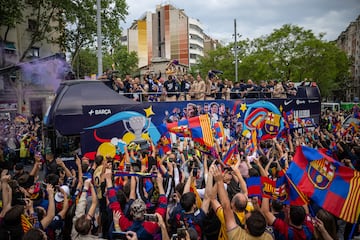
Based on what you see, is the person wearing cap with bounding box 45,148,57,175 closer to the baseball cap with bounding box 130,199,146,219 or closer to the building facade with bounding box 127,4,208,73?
the baseball cap with bounding box 130,199,146,219

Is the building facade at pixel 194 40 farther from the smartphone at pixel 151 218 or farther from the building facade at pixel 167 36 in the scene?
the smartphone at pixel 151 218

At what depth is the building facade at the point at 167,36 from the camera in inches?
2817

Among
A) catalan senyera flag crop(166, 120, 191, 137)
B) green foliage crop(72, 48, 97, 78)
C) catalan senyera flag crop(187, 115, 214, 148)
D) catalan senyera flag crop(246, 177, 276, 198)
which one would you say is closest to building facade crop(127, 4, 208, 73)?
green foliage crop(72, 48, 97, 78)

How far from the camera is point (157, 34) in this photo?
7325cm

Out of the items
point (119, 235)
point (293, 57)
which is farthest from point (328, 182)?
point (293, 57)

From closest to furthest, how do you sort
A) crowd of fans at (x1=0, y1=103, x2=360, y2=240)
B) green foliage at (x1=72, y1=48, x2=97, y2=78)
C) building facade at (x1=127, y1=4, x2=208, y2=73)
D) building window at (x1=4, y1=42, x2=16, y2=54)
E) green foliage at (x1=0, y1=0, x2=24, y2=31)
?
crowd of fans at (x1=0, y1=103, x2=360, y2=240) → green foliage at (x1=0, y1=0, x2=24, y2=31) → building window at (x1=4, y1=42, x2=16, y2=54) → green foliage at (x1=72, y1=48, x2=97, y2=78) → building facade at (x1=127, y1=4, x2=208, y2=73)

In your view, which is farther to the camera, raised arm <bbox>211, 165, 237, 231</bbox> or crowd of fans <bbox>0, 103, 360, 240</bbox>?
crowd of fans <bbox>0, 103, 360, 240</bbox>

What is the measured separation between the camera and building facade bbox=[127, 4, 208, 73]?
71.6 meters

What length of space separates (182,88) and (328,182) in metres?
9.55

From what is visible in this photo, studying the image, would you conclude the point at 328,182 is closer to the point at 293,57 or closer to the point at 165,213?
the point at 165,213

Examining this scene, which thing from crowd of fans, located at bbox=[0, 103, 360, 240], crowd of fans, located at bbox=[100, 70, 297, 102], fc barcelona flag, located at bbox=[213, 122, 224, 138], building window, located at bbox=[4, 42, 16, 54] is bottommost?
crowd of fans, located at bbox=[0, 103, 360, 240]

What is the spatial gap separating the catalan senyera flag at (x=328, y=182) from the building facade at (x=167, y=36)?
66.5 metres

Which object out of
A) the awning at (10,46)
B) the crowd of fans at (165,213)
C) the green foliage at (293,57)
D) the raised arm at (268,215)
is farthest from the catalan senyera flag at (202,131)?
the green foliage at (293,57)

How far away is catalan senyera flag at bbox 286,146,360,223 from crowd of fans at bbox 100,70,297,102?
7.06 m
